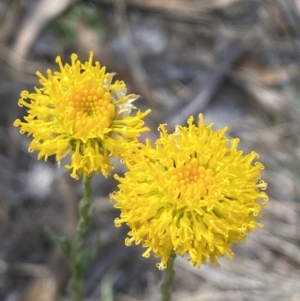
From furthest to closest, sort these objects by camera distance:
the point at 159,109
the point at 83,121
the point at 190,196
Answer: the point at 159,109
the point at 83,121
the point at 190,196

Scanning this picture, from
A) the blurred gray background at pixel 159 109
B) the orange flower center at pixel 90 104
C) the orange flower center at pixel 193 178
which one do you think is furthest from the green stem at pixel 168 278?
the blurred gray background at pixel 159 109

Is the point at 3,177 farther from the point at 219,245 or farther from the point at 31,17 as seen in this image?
the point at 219,245

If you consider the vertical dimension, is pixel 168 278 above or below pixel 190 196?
below

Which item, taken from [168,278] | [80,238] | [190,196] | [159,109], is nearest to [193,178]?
[190,196]

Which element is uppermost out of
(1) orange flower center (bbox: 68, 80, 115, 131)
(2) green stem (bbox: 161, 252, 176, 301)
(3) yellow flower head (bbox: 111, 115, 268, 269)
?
(1) orange flower center (bbox: 68, 80, 115, 131)

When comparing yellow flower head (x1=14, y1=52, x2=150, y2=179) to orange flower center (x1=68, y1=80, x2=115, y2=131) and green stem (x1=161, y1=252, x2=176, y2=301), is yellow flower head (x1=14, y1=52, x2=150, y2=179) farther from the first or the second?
green stem (x1=161, y1=252, x2=176, y2=301)

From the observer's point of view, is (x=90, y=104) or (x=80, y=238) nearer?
(x=90, y=104)

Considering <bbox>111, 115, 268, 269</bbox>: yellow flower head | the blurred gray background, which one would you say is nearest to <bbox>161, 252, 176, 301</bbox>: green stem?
<bbox>111, 115, 268, 269</bbox>: yellow flower head

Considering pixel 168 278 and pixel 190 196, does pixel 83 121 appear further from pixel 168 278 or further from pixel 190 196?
pixel 168 278

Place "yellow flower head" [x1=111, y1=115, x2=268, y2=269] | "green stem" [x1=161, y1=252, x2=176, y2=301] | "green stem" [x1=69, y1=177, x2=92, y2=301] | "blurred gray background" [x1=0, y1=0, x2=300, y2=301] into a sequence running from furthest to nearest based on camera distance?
"blurred gray background" [x1=0, y1=0, x2=300, y2=301] < "green stem" [x1=69, y1=177, x2=92, y2=301] < "green stem" [x1=161, y1=252, x2=176, y2=301] < "yellow flower head" [x1=111, y1=115, x2=268, y2=269]
